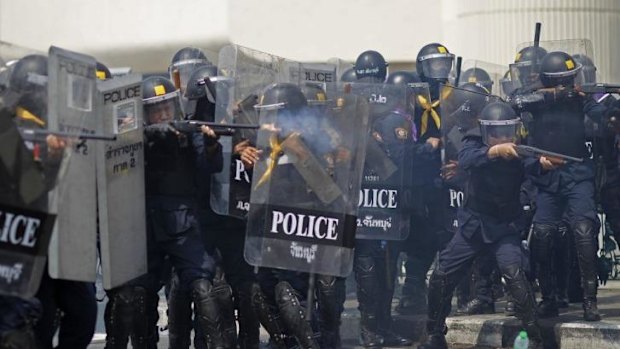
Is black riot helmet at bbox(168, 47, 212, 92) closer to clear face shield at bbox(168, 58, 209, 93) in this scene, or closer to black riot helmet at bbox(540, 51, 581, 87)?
clear face shield at bbox(168, 58, 209, 93)

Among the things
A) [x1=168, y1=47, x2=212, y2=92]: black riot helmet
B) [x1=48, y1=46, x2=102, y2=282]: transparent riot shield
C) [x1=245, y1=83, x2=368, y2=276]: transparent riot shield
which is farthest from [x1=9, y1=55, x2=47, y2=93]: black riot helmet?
[x1=168, y1=47, x2=212, y2=92]: black riot helmet

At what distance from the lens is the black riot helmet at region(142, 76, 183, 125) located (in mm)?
9383

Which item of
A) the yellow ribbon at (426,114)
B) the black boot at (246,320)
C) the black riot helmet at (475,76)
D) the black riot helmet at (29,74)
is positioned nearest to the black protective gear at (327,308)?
the black boot at (246,320)

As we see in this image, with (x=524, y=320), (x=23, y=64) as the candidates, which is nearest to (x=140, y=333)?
(x=23, y=64)

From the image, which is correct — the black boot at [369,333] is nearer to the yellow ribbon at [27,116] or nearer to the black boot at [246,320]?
the black boot at [246,320]

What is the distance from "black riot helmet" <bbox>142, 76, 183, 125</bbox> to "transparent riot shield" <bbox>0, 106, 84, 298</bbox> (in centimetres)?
176

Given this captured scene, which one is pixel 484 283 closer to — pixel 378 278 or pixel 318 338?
pixel 378 278

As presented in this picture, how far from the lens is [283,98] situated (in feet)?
30.5

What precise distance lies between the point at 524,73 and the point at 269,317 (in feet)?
12.2

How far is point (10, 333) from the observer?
7.39 meters

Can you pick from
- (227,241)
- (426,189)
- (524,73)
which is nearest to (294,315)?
(227,241)

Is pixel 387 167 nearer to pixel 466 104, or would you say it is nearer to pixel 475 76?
pixel 466 104

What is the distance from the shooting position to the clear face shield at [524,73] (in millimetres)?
12078

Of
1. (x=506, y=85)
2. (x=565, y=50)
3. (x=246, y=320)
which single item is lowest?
(x=246, y=320)
